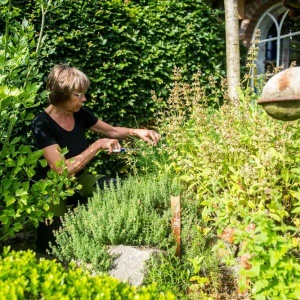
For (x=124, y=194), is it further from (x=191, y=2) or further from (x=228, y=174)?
(x=191, y=2)

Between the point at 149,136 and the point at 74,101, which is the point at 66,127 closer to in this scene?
the point at 74,101

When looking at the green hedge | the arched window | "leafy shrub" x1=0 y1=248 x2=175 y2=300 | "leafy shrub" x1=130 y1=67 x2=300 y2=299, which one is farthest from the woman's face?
the arched window

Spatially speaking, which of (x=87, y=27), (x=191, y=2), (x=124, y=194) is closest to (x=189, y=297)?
(x=124, y=194)

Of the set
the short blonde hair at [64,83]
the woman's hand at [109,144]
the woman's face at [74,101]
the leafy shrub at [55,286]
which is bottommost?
the leafy shrub at [55,286]

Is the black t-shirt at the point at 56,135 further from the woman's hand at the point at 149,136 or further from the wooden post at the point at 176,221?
the wooden post at the point at 176,221

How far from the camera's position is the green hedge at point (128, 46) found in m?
4.90

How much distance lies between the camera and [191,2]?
19.5ft

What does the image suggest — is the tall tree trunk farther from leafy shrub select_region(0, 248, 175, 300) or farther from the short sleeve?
leafy shrub select_region(0, 248, 175, 300)

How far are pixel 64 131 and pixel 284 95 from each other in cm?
219

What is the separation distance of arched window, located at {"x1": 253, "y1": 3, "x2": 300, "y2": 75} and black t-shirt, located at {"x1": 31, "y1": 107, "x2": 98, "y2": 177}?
5.25 m

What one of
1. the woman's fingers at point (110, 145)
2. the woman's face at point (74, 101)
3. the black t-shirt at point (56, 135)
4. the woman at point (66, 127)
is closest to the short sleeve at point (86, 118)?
the black t-shirt at point (56, 135)

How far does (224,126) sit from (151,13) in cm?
292

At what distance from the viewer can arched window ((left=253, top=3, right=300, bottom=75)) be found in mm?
8008

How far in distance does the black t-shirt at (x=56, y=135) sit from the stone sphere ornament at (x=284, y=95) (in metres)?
1.94
